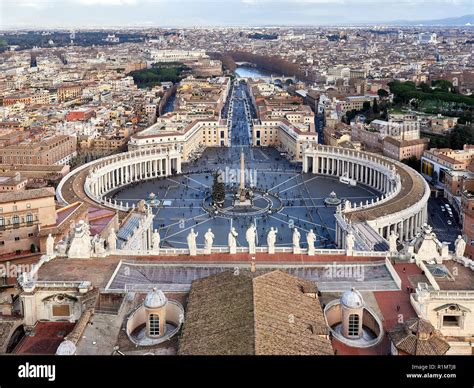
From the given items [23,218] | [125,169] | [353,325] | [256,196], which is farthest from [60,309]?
[125,169]

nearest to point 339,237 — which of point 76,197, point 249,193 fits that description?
point 249,193

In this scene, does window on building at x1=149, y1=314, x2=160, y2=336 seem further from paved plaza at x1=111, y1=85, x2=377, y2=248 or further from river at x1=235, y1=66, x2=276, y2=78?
river at x1=235, y1=66, x2=276, y2=78

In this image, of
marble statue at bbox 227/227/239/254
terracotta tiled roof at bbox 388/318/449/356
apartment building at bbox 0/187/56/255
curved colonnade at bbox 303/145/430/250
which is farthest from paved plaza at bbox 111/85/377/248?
terracotta tiled roof at bbox 388/318/449/356

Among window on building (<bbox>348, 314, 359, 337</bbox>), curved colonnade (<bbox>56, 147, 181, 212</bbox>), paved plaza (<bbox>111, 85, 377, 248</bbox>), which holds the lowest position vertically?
paved plaza (<bbox>111, 85, 377, 248</bbox>)

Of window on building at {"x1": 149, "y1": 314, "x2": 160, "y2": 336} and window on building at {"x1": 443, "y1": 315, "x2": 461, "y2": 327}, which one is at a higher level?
window on building at {"x1": 149, "y1": 314, "x2": 160, "y2": 336}

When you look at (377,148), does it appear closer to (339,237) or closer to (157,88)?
(339,237)

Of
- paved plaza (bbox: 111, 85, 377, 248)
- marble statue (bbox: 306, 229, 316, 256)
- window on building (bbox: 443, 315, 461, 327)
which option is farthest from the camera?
paved plaza (bbox: 111, 85, 377, 248)

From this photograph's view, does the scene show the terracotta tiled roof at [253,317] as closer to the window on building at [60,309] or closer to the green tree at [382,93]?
the window on building at [60,309]

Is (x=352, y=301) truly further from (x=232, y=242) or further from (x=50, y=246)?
(x=50, y=246)
